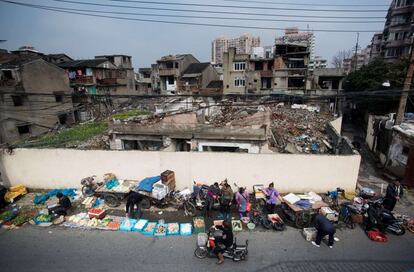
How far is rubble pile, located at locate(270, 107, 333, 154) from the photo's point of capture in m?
16.0

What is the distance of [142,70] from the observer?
60969mm

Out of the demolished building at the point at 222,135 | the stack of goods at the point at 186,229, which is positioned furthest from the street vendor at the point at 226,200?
the demolished building at the point at 222,135

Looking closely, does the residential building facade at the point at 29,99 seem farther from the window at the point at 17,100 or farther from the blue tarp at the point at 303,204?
the blue tarp at the point at 303,204

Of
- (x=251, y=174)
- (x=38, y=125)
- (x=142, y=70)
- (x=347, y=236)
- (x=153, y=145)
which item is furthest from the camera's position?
(x=142, y=70)

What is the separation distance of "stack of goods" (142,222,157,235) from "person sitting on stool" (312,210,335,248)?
5.76m

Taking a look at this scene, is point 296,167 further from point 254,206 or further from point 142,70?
point 142,70

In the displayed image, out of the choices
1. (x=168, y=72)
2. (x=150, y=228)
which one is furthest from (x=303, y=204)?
(x=168, y=72)

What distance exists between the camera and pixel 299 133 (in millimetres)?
18859

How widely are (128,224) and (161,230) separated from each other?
4.51 feet

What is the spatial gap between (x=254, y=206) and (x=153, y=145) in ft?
28.6

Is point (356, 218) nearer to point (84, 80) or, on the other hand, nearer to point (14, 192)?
point (14, 192)

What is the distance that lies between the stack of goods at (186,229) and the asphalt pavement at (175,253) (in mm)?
244

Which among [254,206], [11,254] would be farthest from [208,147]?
[11,254]

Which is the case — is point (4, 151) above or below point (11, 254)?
above
